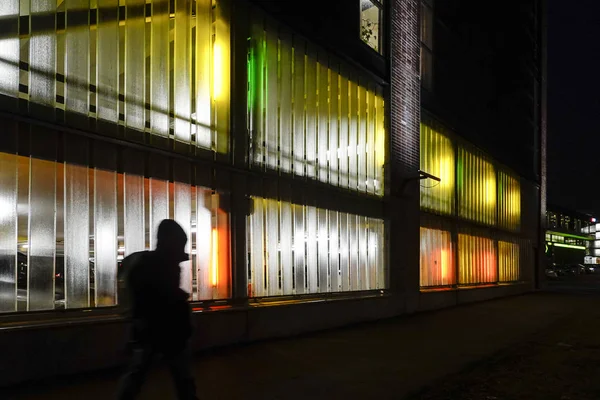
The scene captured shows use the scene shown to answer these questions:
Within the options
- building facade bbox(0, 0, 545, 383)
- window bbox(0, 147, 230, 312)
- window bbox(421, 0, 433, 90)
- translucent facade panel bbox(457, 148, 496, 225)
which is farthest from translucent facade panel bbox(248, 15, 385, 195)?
translucent facade panel bbox(457, 148, 496, 225)

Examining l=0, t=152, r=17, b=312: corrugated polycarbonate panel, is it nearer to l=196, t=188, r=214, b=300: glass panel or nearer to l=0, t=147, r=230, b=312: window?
l=0, t=147, r=230, b=312: window

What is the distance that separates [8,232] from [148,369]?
323cm

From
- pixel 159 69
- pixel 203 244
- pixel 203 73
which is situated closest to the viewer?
pixel 159 69

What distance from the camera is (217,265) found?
9.79 meters

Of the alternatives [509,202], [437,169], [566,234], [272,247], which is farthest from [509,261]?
[566,234]

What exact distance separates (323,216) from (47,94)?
21.6ft

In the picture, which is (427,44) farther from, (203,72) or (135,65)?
(135,65)

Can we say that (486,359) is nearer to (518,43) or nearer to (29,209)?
(29,209)

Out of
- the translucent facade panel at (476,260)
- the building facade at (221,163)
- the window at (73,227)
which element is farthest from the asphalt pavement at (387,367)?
the translucent facade panel at (476,260)

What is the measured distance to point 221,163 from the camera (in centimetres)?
986

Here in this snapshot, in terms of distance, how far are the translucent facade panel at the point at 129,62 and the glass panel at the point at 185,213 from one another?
0.81 metres

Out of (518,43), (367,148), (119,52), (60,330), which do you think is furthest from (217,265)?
(518,43)

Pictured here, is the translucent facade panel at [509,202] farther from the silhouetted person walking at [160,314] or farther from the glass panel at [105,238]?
the silhouetted person walking at [160,314]

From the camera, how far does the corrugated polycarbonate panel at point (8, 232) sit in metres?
6.71
